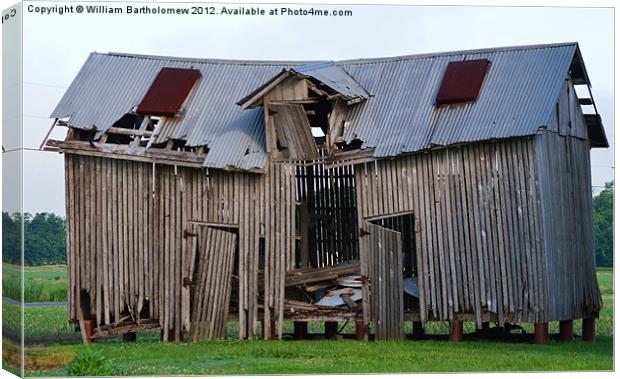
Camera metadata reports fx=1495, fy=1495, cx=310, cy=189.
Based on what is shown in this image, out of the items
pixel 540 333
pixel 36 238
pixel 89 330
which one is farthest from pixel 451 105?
pixel 89 330

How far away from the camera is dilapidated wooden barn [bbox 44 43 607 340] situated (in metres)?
38.2

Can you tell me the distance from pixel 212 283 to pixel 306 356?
5.04 meters

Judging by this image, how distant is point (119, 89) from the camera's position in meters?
40.2

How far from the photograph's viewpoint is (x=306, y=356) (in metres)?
35.4

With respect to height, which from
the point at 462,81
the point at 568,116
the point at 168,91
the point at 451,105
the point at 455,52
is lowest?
the point at 568,116

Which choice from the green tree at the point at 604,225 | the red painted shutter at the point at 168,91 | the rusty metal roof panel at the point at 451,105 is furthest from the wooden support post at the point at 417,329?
the red painted shutter at the point at 168,91

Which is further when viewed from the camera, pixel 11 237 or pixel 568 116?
pixel 568 116

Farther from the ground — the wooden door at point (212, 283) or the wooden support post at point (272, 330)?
the wooden door at point (212, 283)

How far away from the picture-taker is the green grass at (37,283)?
110 feet

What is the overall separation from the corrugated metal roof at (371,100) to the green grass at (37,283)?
4.05 meters

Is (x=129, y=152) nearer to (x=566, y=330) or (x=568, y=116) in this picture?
(x=568, y=116)

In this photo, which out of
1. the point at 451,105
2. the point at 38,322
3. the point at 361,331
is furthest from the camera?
the point at 361,331

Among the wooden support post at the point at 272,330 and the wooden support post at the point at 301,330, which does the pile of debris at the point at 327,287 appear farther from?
the wooden support post at the point at 301,330

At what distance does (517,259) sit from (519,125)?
3.37 meters
